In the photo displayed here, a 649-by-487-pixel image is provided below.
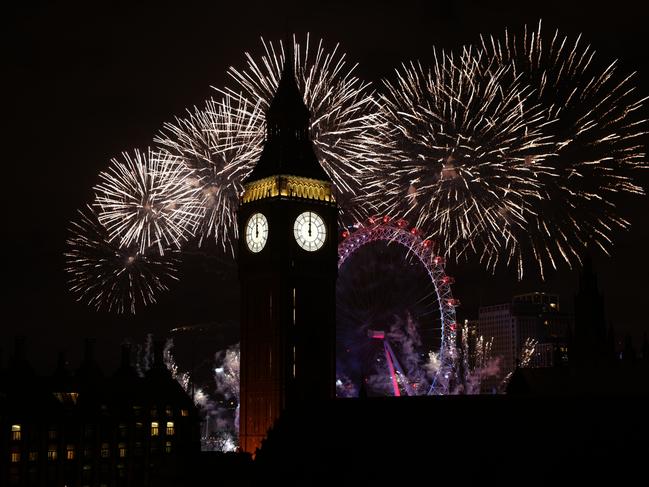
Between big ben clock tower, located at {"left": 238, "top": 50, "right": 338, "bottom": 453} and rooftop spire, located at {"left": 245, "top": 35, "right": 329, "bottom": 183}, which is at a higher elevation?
rooftop spire, located at {"left": 245, "top": 35, "right": 329, "bottom": 183}

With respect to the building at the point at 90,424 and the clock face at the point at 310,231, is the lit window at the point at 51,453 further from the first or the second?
the clock face at the point at 310,231

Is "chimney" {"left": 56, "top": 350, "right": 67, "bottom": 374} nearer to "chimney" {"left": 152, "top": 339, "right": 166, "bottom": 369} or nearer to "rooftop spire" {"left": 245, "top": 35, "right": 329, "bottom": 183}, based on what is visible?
"chimney" {"left": 152, "top": 339, "right": 166, "bottom": 369}

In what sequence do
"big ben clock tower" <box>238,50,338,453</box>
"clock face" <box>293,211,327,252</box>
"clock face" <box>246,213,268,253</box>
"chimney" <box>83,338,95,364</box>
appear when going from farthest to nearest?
"chimney" <box>83,338,95,364</box>, "clock face" <box>246,213,268,253</box>, "clock face" <box>293,211,327,252</box>, "big ben clock tower" <box>238,50,338,453</box>

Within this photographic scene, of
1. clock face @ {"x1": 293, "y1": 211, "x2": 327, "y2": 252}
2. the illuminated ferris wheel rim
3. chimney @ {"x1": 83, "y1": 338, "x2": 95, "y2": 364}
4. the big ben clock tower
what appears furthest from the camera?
chimney @ {"x1": 83, "y1": 338, "x2": 95, "y2": 364}

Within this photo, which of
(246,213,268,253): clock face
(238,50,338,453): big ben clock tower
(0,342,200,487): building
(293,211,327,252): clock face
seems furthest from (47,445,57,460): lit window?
(293,211,327,252): clock face

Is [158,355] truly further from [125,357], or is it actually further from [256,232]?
[256,232]

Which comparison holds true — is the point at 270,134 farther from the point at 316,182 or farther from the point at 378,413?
→ the point at 378,413

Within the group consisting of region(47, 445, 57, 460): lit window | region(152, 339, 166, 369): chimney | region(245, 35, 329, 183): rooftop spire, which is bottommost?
region(47, 445, 57, 460): lit window
